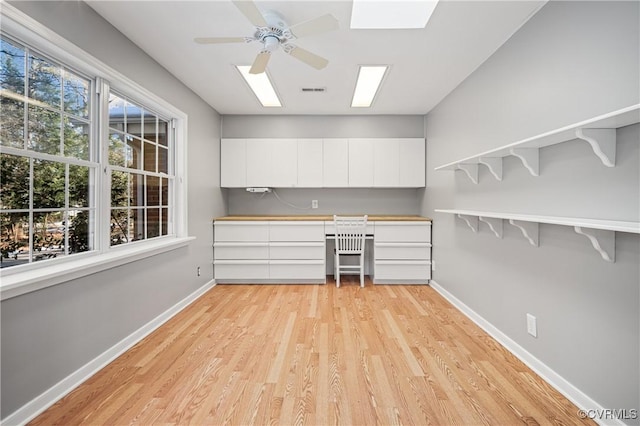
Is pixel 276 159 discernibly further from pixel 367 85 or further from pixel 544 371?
pixel 544 371

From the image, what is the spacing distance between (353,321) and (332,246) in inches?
70.8

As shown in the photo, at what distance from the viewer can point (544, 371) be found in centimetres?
188

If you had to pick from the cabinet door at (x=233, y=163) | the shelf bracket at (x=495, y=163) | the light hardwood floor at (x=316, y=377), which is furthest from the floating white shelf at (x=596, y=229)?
the cabinet door at (x=233, y=163)

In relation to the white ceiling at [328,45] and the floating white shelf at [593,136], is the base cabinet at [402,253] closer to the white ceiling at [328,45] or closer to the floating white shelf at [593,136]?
the white ceiling at [328,45]

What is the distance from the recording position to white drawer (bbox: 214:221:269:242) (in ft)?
13.0

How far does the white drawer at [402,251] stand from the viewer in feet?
12.9

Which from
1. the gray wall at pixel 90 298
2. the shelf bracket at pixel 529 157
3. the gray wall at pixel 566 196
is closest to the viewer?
the gray wall at pixel 566 196

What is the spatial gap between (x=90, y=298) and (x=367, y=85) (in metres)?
3.31

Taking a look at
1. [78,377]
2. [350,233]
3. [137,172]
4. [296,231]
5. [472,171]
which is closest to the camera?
[78,377]

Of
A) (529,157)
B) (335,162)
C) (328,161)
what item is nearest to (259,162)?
(328,161)

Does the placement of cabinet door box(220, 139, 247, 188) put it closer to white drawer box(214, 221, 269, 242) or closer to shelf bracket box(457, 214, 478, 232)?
white drawer box(214, 221, 269, 242)

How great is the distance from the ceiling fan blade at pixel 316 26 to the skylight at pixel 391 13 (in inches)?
12.9

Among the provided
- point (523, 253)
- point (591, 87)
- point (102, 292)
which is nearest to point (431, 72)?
point (591, 87)

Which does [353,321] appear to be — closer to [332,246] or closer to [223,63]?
[332,246]
